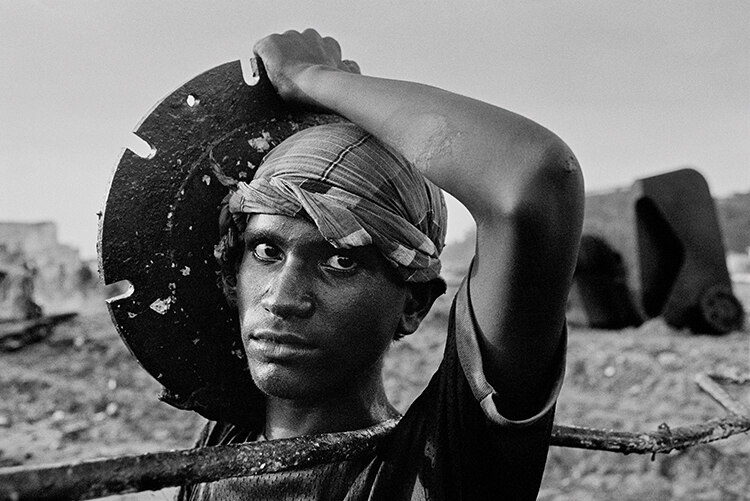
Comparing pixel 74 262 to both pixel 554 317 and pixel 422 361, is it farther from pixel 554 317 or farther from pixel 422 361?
pixel 554 317

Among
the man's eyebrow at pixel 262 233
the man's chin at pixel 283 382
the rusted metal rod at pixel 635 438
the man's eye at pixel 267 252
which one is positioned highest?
the man's eyebrow at pixel 262 233

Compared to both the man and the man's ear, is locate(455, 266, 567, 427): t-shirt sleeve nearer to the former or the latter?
the man

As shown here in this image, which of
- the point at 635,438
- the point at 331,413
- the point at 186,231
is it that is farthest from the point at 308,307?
the point at 635,438

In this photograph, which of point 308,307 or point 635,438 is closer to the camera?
point 308,307

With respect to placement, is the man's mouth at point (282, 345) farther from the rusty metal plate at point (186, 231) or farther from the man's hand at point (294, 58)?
the man's hand at point (294, 58)

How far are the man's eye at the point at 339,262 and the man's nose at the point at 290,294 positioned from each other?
5 cm

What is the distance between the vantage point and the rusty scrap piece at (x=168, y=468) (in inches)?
34.9

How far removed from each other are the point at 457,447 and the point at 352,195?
50cm

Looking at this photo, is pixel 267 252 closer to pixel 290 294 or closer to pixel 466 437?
pixel 290 294

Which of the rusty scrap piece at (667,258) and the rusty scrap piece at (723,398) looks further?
the rusty scrap piece at (667,258)

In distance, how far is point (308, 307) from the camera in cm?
139

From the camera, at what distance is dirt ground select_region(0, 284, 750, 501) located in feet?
17.3

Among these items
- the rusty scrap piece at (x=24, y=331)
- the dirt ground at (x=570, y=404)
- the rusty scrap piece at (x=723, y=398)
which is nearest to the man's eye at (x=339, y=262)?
the rusty scrap piece at (x=723, y=398)

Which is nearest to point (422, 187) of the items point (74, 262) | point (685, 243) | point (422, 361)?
point (422, 361)
